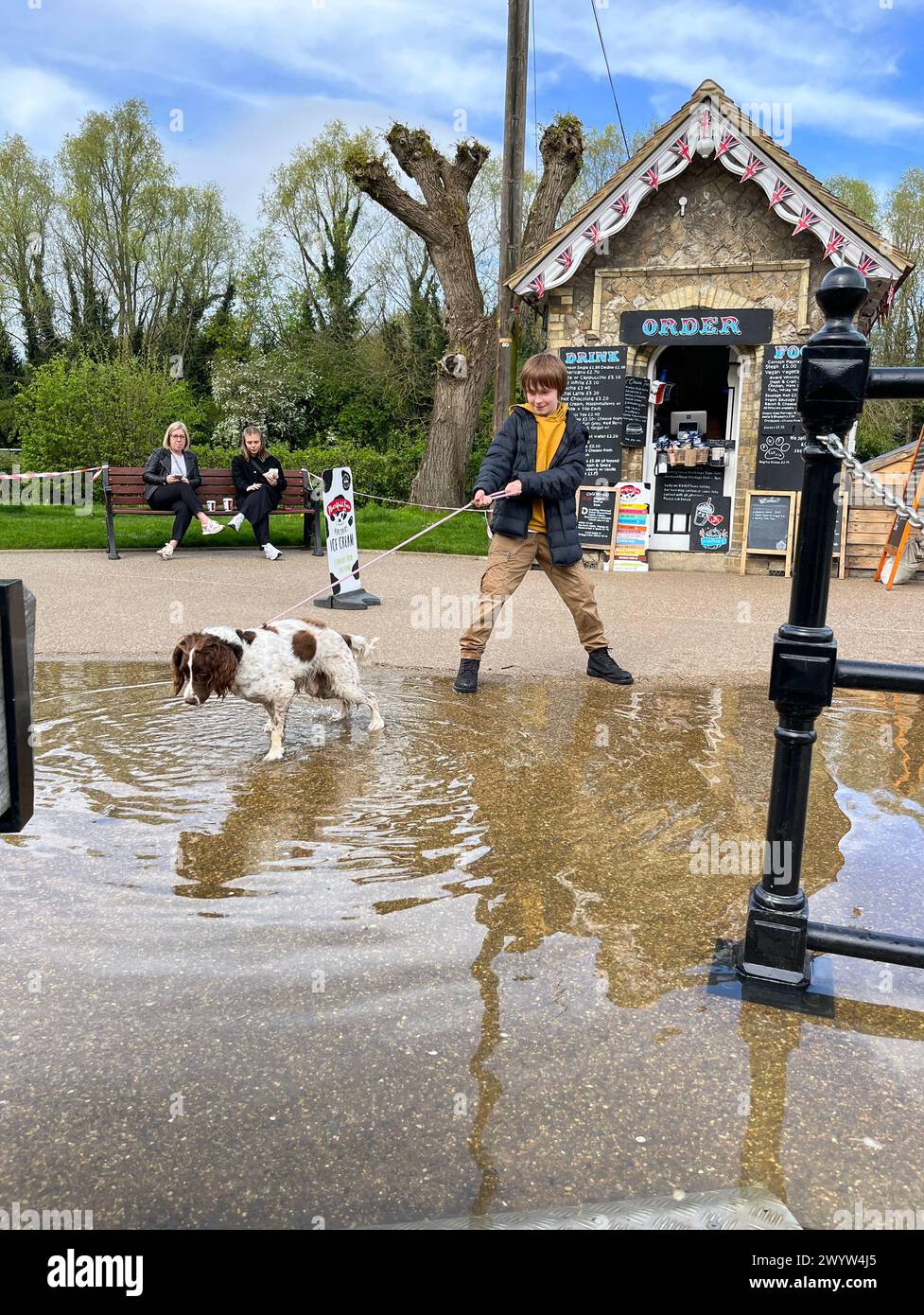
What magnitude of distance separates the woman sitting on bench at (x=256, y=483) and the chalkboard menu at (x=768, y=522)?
253 inches

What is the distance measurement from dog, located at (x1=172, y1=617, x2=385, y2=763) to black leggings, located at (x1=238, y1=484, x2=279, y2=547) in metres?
8.65

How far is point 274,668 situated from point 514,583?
211 centimetres

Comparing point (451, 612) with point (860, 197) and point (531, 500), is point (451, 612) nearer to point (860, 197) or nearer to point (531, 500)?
point (531, 500)

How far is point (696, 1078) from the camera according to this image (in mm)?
2539

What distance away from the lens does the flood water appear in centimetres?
221

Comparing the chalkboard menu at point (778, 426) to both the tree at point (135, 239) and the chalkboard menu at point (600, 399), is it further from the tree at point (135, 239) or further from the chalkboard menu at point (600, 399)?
the tree at point (135, 239)

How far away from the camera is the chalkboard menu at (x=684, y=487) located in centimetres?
1479

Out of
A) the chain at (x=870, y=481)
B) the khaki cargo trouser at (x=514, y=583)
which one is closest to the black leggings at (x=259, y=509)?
the khaki cargo trouser at (x=514, y=583)

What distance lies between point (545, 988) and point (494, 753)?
2.48 meters

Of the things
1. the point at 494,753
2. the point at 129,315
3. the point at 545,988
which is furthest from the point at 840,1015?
the point at 129,315

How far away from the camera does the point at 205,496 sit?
14570 millimetres

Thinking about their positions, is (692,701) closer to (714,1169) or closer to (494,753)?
(494,753)

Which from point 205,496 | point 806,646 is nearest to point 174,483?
point 205,496

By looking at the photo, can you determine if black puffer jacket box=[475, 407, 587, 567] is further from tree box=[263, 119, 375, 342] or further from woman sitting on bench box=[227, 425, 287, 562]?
tree box=[263, 119, 375, 342]
